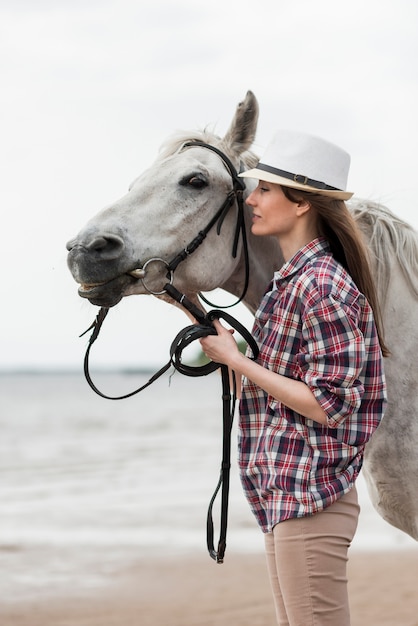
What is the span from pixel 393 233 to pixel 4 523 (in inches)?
296

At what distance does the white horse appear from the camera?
2533 mm

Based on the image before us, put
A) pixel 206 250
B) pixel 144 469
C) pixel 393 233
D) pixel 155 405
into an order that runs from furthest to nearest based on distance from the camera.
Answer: pixel 155 405 → pixel 144 469 → pixel 393 233 → pixel 206 250

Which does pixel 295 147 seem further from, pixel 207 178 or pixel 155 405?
pixel 155 405

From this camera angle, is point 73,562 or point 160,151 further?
point 73,562

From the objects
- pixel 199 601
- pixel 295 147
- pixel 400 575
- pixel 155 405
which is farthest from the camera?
pixel 155 405

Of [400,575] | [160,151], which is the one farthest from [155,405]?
[160,151]

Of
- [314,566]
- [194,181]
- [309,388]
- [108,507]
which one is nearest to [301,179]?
[194,181]

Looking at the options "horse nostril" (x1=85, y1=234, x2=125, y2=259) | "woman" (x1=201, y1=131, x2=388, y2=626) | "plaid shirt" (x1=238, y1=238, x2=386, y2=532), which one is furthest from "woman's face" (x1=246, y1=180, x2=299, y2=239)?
"horse nostril" (x1=85, y1=234, x2=125, y2=259)

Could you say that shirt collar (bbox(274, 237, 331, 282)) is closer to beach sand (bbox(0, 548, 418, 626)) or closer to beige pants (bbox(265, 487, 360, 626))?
beige pants (bbox(265, 487, 360, 626))

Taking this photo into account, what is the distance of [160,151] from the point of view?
292cm

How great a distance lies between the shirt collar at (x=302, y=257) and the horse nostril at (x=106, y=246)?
500mm

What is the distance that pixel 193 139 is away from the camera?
2.90m

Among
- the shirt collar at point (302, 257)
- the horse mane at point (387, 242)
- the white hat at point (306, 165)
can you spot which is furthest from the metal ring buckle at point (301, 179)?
the horse mane at point (387, 242)

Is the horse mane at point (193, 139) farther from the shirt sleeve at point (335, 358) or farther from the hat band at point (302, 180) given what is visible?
the shirt sleeve at point (335, 358)
